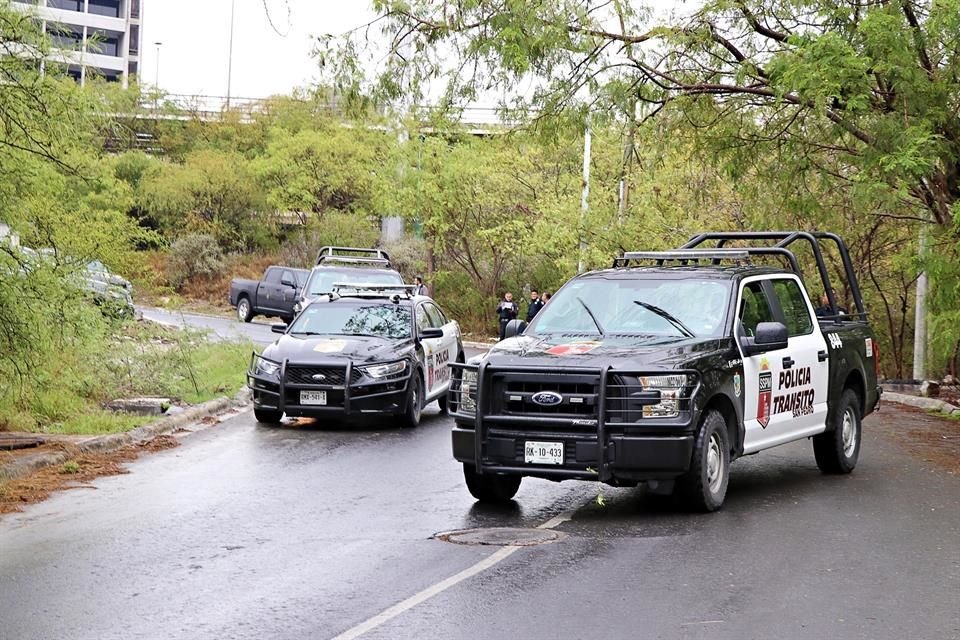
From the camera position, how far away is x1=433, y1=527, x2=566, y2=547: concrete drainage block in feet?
31.8

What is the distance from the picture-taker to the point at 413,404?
17953mm

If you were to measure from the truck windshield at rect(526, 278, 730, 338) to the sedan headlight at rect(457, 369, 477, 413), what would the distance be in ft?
3.88

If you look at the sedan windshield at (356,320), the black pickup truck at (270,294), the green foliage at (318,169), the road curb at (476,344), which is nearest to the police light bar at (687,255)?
the sedan windshield at (356,320)

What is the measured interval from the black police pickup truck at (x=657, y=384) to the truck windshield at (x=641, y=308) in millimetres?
14

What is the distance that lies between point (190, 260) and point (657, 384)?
4905 cm

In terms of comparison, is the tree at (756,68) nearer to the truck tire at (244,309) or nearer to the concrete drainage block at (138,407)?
the concrete drainage block at (138,407)

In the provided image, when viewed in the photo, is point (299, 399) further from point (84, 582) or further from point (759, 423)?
point (84, 582)

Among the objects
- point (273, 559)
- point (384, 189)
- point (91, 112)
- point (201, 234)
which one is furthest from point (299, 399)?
point (201, 234)

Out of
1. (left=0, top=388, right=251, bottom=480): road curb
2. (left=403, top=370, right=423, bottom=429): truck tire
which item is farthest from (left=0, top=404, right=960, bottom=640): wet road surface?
(left=403, top=370, right=423, bottom=429): truck tire

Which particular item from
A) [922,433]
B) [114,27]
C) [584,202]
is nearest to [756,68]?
[922,433]

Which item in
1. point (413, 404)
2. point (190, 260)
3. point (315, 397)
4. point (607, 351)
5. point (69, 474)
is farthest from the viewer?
point (190, 260)

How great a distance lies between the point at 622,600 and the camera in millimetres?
7871

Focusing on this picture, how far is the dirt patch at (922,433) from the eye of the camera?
1568 cm

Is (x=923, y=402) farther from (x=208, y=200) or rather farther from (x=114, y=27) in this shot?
(x=114, y=27)
